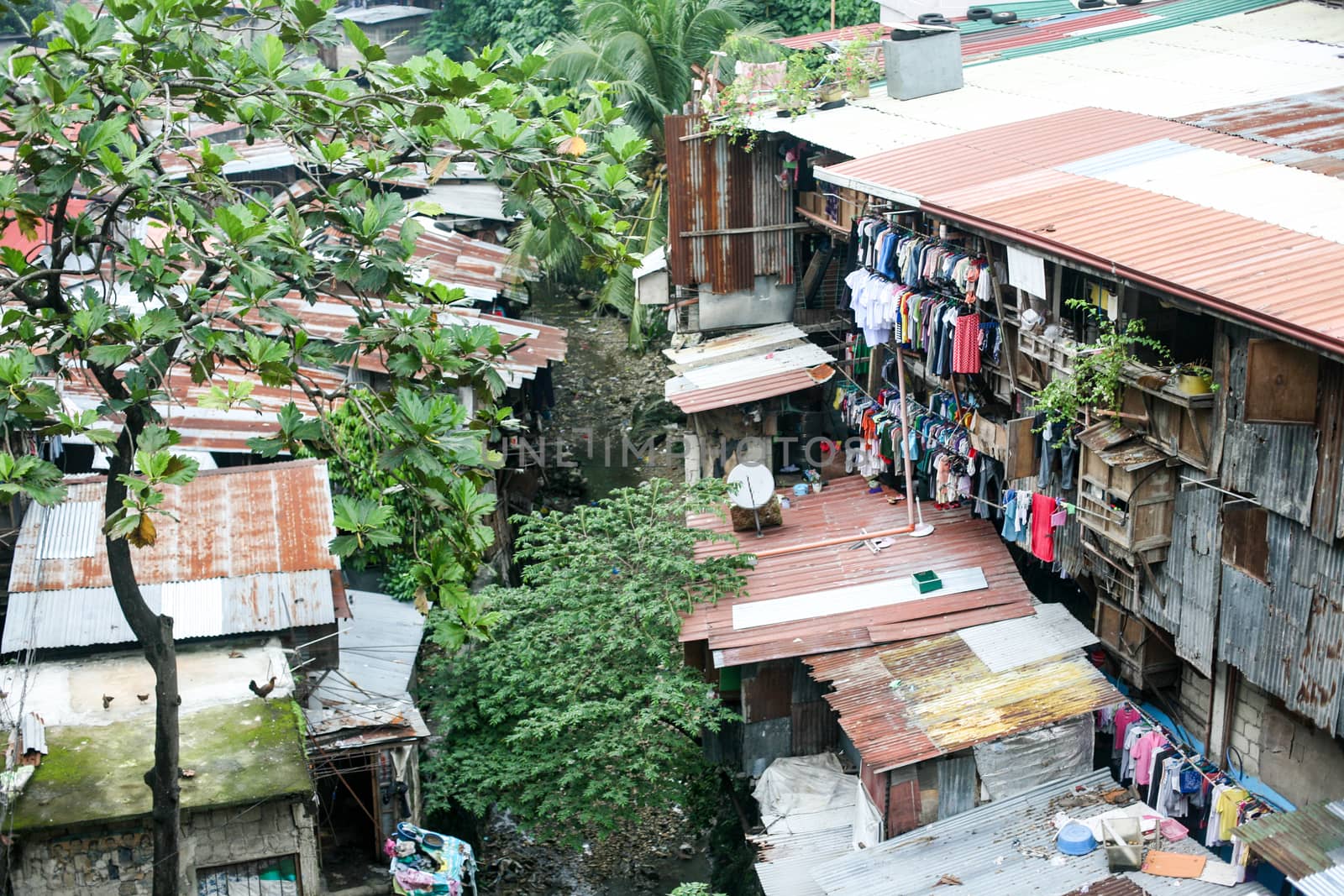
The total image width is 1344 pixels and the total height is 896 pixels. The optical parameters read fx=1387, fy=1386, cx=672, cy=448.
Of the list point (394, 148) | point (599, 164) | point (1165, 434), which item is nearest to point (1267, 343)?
point (1165, 434)

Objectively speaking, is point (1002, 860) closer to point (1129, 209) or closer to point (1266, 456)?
point (1266, 456)

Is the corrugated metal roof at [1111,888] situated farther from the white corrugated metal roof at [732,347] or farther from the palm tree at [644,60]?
the palm tree at [644,60]

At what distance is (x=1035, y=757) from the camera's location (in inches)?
464

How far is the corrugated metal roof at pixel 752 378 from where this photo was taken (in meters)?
17.3

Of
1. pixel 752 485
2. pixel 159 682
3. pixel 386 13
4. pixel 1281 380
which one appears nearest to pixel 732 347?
pixel 752 485

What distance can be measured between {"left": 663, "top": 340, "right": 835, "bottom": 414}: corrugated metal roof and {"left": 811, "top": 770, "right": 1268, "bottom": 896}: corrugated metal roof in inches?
267

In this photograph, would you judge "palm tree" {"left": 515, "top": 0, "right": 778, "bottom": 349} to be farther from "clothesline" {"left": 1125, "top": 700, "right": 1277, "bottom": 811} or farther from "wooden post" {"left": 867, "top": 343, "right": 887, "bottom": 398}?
"clothesline" {"left": 1125, "top": 700, "right": 1277, "bottom": 811}

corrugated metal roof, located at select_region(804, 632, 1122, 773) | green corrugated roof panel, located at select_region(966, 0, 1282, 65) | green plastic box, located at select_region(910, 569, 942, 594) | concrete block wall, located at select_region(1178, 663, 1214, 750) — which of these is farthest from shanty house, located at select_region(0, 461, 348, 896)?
green corrugated roof panel, located at select_region(966, 0, 1282, 65)

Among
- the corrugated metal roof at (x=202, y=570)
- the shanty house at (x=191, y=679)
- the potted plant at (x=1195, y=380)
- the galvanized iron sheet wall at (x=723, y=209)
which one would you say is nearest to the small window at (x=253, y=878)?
the shanty house at (x=191, y=679)

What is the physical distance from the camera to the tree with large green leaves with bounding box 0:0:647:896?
7.66m

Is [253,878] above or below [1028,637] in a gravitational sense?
below

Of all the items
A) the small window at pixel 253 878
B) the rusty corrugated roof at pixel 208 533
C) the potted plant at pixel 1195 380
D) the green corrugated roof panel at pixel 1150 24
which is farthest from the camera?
the green corrugated roof panel at pixel 1150 24

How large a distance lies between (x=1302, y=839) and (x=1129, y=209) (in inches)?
209

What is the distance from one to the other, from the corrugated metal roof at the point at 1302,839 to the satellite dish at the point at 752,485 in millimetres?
6096
